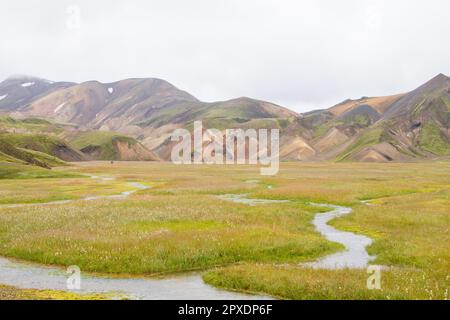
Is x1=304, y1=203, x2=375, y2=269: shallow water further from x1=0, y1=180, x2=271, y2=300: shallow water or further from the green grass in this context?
the green grass

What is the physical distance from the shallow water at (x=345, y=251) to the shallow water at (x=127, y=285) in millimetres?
6639

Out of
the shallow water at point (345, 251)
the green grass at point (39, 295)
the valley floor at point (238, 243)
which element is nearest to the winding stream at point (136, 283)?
the shallow water at point (345, 251)

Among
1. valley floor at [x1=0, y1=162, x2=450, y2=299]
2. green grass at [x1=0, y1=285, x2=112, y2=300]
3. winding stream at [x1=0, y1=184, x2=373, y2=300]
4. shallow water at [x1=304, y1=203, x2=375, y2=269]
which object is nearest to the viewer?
green grass at [x1=0, y1=285, x2=112, y2=300]

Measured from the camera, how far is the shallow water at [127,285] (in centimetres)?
1964

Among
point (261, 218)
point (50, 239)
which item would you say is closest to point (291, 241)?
point (261, 218)

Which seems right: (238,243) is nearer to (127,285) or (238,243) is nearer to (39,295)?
(127,285)

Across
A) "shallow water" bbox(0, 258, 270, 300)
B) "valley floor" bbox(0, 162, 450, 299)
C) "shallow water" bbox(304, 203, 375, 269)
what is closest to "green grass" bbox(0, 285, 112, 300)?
"valley floor" bbox(0, 162, 450, 299)

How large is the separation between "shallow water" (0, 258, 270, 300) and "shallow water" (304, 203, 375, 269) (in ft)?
21.8

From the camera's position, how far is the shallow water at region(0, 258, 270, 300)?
1964 cm

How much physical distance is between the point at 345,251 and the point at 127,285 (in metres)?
14.4

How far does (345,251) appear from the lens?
28.9m

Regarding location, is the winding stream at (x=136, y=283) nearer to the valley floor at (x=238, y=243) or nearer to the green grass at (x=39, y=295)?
the green grass at (x=39, y=295)

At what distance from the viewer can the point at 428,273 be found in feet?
73.8
